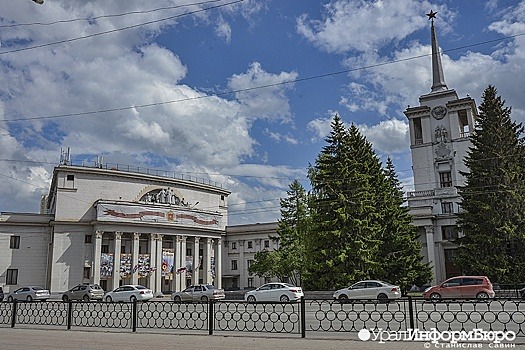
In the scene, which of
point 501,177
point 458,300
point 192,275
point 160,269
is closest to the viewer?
point 458,300

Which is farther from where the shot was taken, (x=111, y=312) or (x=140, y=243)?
(x=140, y=243)

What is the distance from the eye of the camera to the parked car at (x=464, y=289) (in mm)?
24828

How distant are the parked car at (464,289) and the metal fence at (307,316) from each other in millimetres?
12702

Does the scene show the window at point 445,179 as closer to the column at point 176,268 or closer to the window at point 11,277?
the column at point 176,268

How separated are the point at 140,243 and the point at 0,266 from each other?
14.7m

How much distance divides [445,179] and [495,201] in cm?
1504

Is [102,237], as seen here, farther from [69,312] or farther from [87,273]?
[69,312]

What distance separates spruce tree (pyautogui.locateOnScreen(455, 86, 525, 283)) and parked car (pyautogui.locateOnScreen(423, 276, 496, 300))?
835cm

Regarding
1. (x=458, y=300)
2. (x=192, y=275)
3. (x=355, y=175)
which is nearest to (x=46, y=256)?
(x=192, y=275)

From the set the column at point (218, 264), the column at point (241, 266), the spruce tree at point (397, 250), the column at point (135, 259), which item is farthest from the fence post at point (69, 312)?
the column at point (241, 266)

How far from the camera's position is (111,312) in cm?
1449

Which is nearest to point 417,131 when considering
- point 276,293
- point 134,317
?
point 276,293

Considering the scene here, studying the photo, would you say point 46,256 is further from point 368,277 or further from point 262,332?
point 262,332

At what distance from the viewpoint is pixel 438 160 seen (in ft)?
161
